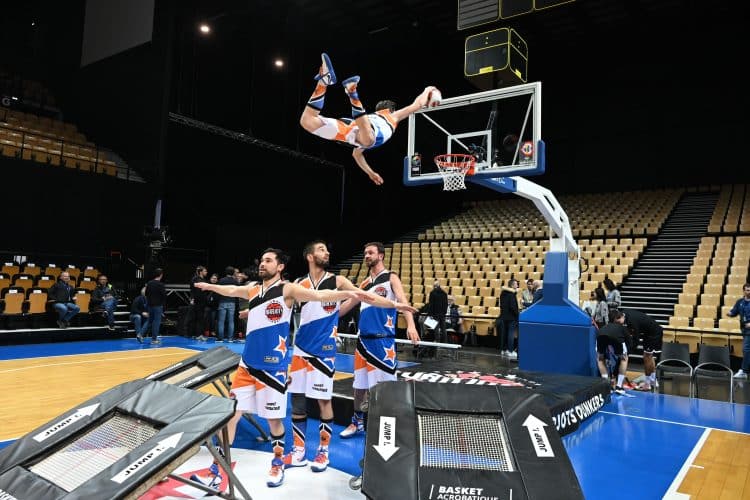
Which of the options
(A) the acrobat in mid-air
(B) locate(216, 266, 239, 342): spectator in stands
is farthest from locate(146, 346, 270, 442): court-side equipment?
(B) locate(216, 266, 239, 342): spectator in stands

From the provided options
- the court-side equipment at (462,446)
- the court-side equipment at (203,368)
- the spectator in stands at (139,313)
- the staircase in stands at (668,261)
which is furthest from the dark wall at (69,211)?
the staircase in stands at (668,261)

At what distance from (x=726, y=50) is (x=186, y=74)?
58.1ft

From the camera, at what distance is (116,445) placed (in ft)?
8.94

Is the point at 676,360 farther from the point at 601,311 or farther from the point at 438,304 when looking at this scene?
the point at 438,304

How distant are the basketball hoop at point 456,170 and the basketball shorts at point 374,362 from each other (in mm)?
2648

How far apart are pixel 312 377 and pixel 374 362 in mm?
811

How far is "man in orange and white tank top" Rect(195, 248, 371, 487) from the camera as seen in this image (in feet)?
12.7

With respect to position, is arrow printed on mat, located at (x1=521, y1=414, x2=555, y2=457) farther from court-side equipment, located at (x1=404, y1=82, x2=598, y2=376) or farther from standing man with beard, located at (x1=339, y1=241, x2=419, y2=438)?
court-side equipment, located at (x1=404, y1=82, x2=598, y2=376)

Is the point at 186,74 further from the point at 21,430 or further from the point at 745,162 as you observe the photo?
the point at 745,162

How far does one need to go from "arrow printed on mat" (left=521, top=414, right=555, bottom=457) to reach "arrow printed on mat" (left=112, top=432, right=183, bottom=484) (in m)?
1.87

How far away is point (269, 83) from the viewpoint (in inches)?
710

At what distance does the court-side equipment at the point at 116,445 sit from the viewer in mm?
2359

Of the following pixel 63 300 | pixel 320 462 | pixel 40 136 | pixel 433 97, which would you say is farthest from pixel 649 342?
pixel 40 136

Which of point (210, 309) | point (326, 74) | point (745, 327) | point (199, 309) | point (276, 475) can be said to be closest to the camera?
point (326, 74)
